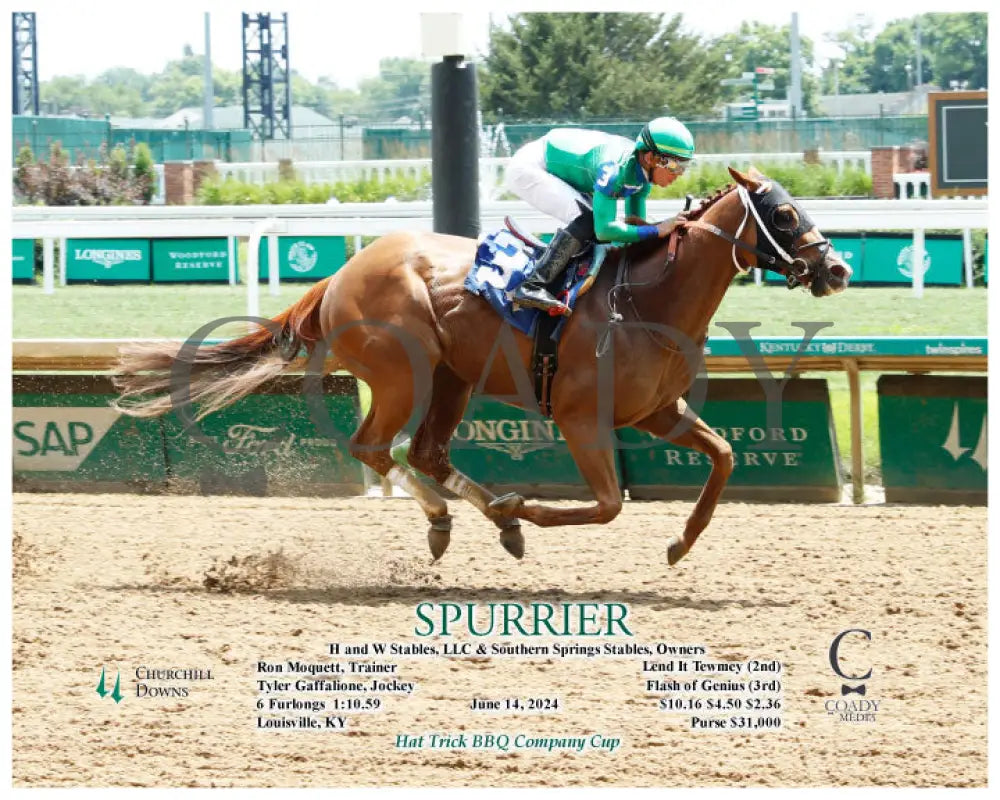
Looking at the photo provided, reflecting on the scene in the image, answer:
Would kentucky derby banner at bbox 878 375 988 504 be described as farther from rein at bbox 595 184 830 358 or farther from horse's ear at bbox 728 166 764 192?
horse's ear at bbox 728 166 764 192

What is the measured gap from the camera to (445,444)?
19.6 ft

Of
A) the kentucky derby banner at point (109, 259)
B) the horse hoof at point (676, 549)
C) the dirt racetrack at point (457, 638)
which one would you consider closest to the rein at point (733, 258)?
the horse hoof at point (676, 549)

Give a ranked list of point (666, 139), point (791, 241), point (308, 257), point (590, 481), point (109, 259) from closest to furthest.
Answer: point (666, 139), point (791, 241), point (590, 481), point (308, 257), point (109, 259)

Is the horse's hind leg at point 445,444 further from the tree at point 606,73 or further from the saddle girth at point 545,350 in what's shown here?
the tree at point 606,73

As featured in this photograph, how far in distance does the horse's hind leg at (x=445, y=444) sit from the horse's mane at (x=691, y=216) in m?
0.97

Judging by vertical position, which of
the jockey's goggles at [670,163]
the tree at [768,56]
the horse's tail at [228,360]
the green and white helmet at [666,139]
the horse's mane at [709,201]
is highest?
the tree at [768,56]

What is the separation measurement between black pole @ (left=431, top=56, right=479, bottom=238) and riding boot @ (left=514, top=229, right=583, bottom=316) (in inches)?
30.0

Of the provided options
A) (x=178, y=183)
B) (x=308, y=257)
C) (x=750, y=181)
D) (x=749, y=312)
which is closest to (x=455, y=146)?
(x=750, y=181)

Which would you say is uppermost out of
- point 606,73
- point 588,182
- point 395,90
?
point 395,90

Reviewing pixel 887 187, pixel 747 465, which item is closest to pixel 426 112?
pixel 887 187

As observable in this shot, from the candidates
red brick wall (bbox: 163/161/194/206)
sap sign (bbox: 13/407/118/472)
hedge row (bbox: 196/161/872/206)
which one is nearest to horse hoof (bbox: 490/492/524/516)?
sap sign (bbox: 13/407/118/472)

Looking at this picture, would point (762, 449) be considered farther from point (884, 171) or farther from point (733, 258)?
point (884, 171)

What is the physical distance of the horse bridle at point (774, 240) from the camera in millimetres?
5031

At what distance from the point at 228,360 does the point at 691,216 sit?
2170 mm
